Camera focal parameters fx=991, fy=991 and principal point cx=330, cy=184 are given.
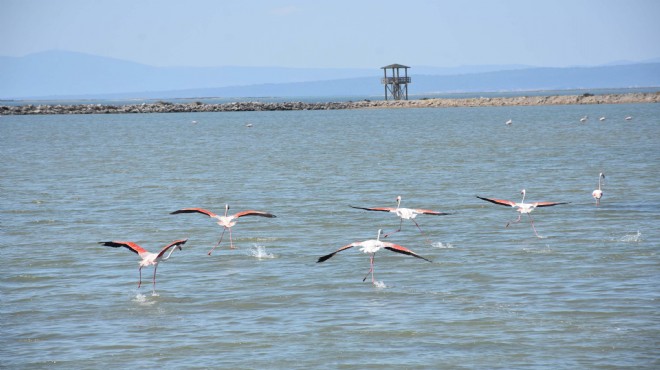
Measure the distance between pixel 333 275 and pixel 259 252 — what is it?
115 inches

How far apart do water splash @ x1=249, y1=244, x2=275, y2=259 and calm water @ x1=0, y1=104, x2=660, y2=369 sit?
7cm

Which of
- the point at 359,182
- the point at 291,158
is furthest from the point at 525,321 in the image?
the point at 291,158

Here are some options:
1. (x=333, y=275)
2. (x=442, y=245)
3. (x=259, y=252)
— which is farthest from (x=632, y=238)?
(x=259, y=252)

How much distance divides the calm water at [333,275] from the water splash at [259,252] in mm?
65

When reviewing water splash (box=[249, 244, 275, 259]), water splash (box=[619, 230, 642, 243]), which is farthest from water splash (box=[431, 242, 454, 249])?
water splash (box=[619, 230, 642, 243])

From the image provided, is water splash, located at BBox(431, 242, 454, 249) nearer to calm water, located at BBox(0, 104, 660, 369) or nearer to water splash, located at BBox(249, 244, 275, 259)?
calm water, located at BBox(0, 104, 660, 369)

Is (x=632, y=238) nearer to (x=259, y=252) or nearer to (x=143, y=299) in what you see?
(x=259, y=252)

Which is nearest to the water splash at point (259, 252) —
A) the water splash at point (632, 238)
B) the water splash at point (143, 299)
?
the water splash at point (143, 299)

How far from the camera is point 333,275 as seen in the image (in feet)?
60.5

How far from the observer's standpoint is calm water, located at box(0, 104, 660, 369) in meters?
13.6

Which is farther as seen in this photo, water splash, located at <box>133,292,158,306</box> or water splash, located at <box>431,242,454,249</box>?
water splash, located at <box>431,242,454,249</box>

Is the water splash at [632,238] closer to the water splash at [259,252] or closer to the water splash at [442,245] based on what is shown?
the water splash at [442,245]

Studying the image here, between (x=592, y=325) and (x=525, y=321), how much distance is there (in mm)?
962

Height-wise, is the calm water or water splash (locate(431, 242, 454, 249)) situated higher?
water splash (locate(431, 242, 454, 249))
